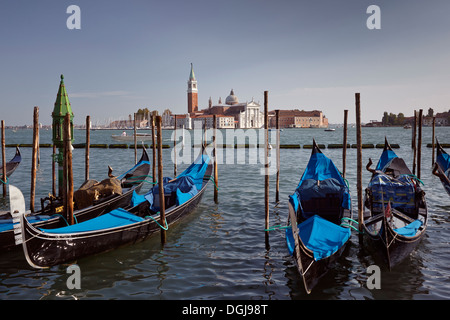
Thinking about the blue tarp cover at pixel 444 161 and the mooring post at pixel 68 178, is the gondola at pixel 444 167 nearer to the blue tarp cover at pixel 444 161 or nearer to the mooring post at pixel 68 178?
the blue tarp cover at pixel 444 161

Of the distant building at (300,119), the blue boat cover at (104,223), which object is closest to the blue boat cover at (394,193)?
the blue boat cover at (104,223)

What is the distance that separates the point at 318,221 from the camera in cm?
523

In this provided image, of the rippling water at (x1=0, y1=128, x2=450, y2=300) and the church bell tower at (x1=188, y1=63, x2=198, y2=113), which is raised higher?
the church bell tower at (x1=188, y1=63, x2=198, y2=113)

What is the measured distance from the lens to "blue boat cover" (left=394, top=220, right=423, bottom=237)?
5199 millimetres

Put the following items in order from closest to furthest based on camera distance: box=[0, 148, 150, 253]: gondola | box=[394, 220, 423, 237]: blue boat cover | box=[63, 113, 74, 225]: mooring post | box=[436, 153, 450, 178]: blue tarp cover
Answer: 1. box=[394, 220, 423, 237]: blue boat cover
2. box=[0, 148, 150, 253]: gondola
3. box=[63, 113, 74, 225]: mooring post
4. box=[436, 153, 450, 178]: blue tarp cover

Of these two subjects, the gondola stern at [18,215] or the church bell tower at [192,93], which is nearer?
the gondola stern at [18,215]

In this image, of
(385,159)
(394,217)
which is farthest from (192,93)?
(394,217)

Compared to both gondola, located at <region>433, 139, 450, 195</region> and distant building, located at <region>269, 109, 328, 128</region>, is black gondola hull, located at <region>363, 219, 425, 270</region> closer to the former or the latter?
gondola, located at <region>433, 139, 450, 195</region>

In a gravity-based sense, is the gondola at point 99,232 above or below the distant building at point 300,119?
below

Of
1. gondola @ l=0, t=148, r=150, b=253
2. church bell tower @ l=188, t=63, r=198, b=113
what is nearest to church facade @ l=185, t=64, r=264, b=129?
church bell tower @ l=188, t=63, r=198, b=113

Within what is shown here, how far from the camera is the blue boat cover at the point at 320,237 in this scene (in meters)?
4.63

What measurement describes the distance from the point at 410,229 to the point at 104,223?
4.85 m
